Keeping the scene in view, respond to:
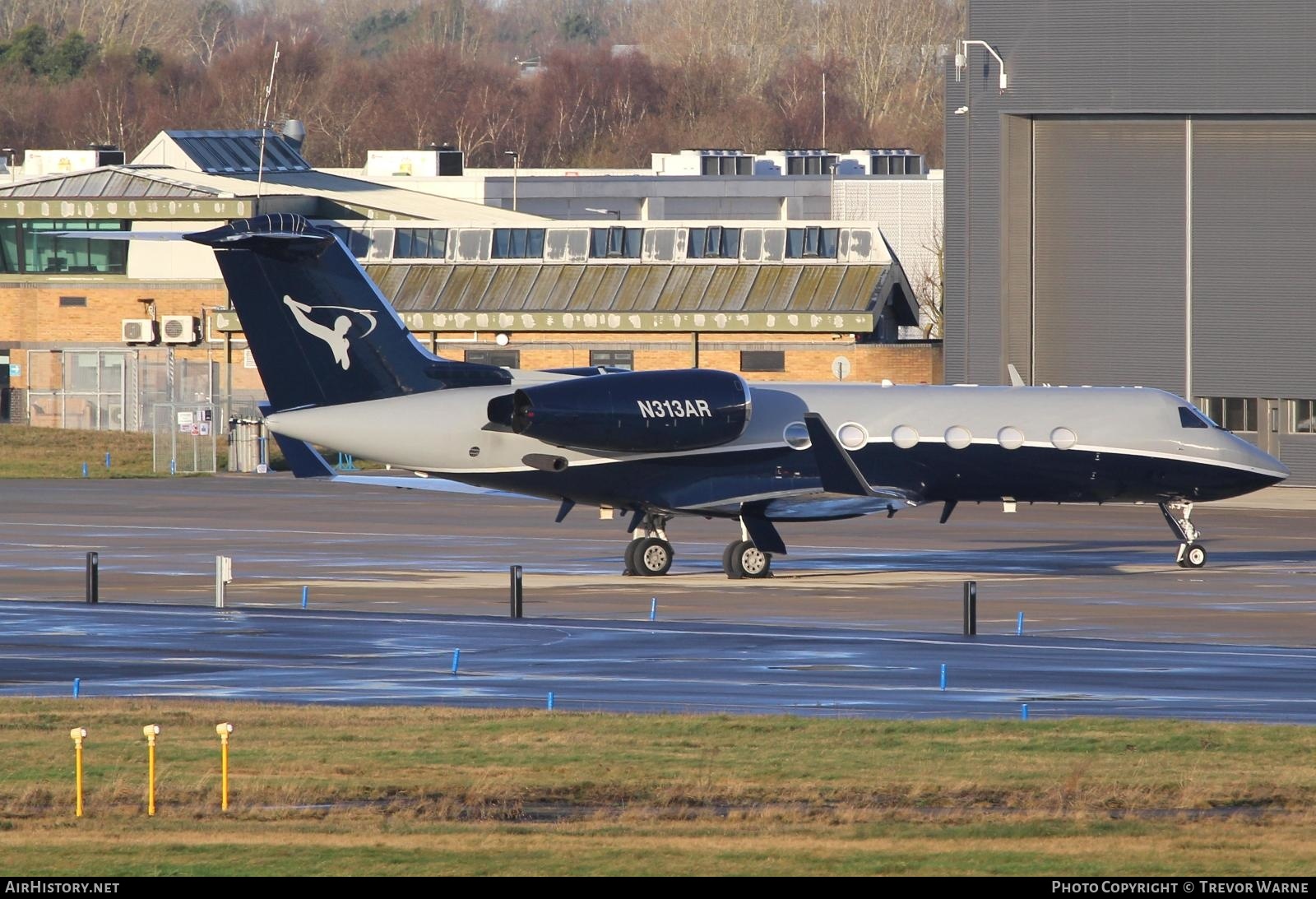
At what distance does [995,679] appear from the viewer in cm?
2305

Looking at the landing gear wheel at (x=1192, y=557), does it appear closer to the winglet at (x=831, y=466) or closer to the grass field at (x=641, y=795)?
the winglet at (x=831, y=466)

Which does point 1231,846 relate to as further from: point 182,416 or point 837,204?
point 837,204

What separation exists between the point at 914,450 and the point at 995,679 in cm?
1202

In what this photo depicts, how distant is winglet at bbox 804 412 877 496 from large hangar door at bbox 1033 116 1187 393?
28.7 m

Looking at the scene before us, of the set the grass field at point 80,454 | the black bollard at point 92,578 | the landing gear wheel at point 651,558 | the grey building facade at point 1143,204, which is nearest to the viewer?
the black bollard at point 92,578

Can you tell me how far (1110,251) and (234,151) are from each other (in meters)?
45.2

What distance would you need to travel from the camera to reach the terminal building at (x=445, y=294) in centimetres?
6788

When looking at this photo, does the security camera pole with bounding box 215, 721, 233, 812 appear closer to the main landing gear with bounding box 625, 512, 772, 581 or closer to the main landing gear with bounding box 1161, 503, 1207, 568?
the main landing gear with bounding box 625, 512, 772, 581

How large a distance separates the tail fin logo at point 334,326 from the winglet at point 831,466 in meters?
7.26

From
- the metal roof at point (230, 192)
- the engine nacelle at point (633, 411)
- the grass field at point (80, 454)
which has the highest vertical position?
the metal roof at point (230, 192)

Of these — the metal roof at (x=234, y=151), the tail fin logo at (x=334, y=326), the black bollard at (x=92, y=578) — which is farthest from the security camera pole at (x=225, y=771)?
the metal roof at (x=234, y=151)

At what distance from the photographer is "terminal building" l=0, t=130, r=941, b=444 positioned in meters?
67.9

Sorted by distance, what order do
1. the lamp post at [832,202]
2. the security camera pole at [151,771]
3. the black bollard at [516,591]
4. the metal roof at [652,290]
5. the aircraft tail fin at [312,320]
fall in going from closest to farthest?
the security camera pole at [151,771]
the black bollard at [516,591]
the aircraft tail fin at [312,320]
the metal roof at [652,290]
the lamp post at [832,202]
